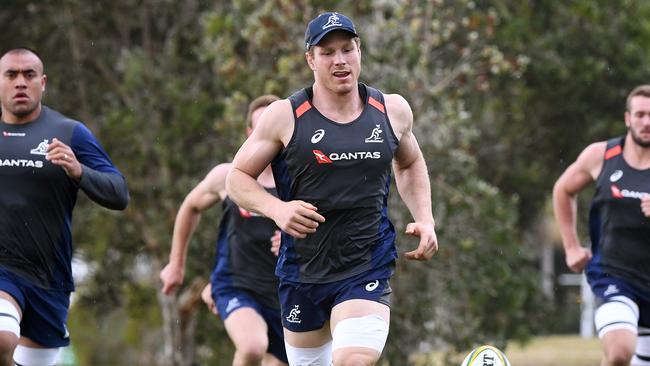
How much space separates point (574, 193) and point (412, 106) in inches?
198

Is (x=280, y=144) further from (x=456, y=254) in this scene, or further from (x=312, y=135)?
(x=456, y=254)

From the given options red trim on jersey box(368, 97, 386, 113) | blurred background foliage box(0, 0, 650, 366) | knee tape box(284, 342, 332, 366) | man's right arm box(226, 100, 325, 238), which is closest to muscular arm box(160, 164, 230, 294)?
knee tape box(284, 342, 332, 366)

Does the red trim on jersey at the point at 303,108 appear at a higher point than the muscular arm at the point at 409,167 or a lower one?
higher

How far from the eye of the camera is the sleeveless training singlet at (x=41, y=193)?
8094mm

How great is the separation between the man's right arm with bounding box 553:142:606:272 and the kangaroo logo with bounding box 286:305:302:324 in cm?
Answer: 328

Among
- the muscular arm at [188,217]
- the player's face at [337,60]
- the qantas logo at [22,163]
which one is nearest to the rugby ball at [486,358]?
the player's face at [337,60]

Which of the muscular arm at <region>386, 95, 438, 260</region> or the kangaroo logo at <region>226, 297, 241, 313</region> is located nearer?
the muscular arm at <region>386, 95, 438, 260</region>

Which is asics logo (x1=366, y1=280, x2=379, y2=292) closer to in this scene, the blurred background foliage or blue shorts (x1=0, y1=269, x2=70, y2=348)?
blue shorts (x1=0, y1=269, x2=70, y2=348)

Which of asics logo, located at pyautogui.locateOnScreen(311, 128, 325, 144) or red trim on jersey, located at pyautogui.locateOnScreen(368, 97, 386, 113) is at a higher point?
red trim on jersey, located at pyautogui.locateOnScreen(368, 97, 386, 113)

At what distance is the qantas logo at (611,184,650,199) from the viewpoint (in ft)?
30.3

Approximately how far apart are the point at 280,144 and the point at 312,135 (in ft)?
0.66

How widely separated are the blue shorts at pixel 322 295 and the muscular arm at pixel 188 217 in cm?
236

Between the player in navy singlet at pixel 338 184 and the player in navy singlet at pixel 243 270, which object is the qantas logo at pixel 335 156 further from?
the player in navy singlet at pixel 243 270

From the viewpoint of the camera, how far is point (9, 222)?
318 inches
